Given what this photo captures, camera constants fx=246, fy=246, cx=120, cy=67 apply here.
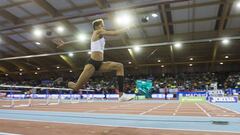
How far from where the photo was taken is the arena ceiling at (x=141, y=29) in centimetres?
1816

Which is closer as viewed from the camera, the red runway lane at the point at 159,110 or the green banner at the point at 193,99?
the red runway lane at the point at 159,110

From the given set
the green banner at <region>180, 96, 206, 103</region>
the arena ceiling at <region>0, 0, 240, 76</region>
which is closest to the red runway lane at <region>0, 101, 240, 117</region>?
the arena ceiling at <region>0, 0, 240, 76</region>

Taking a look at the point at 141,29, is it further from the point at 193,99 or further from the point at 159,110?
the point at 159,110

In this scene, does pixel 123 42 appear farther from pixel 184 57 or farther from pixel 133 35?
pixel 184 57

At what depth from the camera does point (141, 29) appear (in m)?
22.4

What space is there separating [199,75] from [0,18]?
23542 mm

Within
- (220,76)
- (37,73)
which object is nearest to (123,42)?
(220,76)

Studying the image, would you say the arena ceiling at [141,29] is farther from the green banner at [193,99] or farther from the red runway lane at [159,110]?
the green banner at [193,99]

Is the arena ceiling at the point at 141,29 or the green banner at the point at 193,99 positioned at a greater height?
the arena ceiling at the point at 141,29

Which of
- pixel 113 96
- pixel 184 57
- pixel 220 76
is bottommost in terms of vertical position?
pixel 113 96

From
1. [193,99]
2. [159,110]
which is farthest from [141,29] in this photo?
[159,110]

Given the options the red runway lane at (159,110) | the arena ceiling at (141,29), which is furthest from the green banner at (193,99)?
the red runway lane at (159,110)

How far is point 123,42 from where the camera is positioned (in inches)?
981

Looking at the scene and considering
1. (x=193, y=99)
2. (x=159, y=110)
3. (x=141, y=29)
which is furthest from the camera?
(x=141, y=29)
